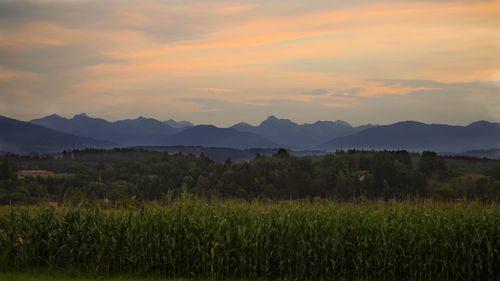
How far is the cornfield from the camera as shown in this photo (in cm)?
1555

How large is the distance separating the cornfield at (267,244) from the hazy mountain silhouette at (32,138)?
13599cm

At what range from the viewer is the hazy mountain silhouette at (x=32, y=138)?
150500 millimetres

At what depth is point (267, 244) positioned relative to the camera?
15.8 meters

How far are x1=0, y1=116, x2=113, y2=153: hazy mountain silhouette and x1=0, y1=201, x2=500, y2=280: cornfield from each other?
135987 mm

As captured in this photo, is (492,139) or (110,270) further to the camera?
(492,139)

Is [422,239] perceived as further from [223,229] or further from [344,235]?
[223,229]

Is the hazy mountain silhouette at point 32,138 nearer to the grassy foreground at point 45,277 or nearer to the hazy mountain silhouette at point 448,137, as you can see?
the hazy mountain silhouette at point 448,137

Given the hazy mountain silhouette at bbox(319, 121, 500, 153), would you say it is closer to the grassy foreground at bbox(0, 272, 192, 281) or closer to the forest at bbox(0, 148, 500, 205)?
the forest at bbox(0, 148, 500, 205)

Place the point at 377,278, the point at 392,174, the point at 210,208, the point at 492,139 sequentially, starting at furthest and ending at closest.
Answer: the point at 492,139 < the point at 392,174 < the point at 210,208 < the point at 377,278

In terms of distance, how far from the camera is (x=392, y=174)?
53156 mm

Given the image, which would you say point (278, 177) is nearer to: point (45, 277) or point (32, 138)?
point (45, 277)

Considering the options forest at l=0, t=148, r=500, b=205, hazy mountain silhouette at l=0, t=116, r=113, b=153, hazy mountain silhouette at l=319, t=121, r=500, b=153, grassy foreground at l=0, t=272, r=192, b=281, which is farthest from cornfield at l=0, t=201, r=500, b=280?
hazy mountain silhouette at l=319, t=121, r=500, b=153

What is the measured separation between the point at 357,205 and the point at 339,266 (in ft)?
11.3

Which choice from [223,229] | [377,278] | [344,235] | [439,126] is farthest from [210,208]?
[439,126]
